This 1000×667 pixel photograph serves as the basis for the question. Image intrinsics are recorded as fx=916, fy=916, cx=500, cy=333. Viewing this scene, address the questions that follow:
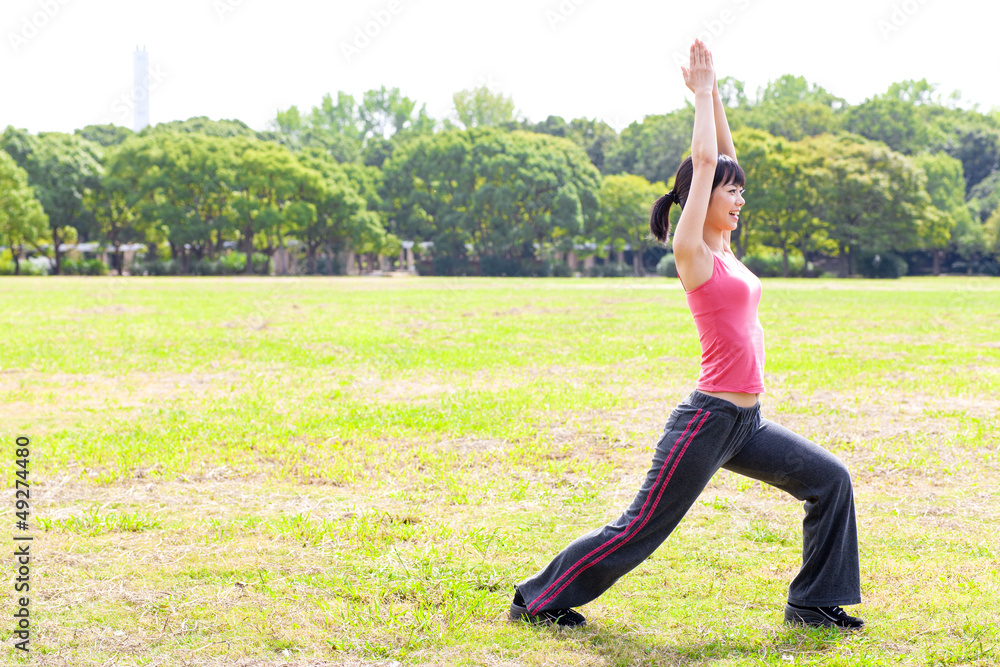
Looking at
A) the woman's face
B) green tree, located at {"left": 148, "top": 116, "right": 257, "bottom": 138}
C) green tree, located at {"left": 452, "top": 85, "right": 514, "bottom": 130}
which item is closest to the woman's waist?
the woman's face

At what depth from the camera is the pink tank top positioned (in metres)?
3.36

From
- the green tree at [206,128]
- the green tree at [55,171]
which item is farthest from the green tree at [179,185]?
the green tree at [206,128]

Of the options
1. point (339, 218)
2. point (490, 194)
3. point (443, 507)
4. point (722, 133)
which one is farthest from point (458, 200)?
point (722, 133)

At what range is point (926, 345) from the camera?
14586 millimetres

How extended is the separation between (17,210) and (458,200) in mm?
27750

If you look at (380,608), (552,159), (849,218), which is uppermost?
(552,159)

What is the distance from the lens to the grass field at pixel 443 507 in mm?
3643

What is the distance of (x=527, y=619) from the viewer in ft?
12.4

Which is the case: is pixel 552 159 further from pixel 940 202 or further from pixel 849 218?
pixel 940 202

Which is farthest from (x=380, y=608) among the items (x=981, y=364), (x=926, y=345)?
(x=926, y=345)

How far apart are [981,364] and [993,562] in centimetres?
870

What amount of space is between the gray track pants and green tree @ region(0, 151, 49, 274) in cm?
6054

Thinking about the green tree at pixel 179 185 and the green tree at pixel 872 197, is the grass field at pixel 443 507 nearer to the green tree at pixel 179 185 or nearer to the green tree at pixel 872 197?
the green tree at pixel 872 197

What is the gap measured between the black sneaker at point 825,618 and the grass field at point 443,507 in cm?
6
